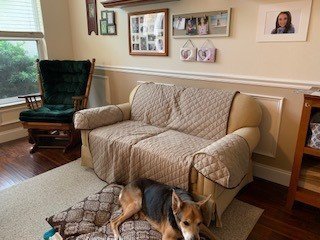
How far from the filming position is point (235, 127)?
213cm

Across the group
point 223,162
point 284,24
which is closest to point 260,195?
point 223,162

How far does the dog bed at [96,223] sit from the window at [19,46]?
7.73 ft

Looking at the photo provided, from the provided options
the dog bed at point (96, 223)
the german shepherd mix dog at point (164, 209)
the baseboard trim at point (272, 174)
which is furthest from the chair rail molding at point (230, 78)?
the dog bed at point (96, 223)

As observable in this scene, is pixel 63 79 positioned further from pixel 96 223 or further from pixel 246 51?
pixel 246 51

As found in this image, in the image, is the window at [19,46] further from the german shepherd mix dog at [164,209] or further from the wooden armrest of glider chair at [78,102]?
the german shepherd mix dog at [164,209]

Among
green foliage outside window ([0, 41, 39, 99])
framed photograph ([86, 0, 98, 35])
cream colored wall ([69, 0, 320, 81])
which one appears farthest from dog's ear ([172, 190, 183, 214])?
green foliage outside window ([0, 41, 39, 99])

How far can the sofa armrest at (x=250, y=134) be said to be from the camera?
6.37ft

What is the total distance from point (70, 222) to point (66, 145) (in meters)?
1.56

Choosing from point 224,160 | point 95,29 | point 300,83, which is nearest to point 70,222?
point 224,160

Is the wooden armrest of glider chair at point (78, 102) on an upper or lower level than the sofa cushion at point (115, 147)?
upper

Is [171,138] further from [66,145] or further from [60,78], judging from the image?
[60,78]

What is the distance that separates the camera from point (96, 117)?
2459 mm

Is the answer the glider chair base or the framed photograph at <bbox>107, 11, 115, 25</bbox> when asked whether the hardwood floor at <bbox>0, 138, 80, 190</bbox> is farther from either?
the framed photograph at <bbox>107, 11, 115, 25</bbox>

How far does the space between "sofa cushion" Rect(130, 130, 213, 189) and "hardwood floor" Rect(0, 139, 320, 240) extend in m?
0.63
